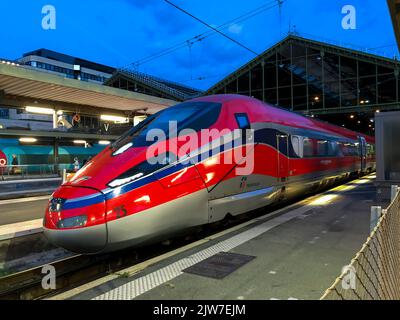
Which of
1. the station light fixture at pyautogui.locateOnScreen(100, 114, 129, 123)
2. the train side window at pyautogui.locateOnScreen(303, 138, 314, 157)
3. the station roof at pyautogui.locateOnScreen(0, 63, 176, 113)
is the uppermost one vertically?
the station roof at pyautogui.locateOnScreen(0, 63, 176, 113)

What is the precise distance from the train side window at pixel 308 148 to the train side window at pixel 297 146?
17.0 inches

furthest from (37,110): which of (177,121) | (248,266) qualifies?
(248,266)

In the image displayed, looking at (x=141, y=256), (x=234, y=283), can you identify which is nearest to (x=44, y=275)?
(x=141, y=256)

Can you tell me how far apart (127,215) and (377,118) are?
31.4ft

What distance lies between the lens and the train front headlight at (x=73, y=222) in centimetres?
511

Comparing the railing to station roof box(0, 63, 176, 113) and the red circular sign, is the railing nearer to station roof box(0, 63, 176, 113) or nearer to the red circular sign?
the red circular sign

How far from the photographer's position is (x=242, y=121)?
25.6 ft

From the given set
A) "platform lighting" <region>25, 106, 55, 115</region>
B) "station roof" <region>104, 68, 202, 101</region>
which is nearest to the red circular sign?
"platform lighting" <region>25, 106, 55, 115</region>

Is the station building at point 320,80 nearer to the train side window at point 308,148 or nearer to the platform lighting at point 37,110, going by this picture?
the train side window at point 308,148

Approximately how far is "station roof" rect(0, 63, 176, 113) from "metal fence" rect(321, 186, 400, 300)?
12.5m

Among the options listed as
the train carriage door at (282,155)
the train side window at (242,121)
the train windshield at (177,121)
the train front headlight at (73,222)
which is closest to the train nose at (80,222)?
the train front headlight at (73,222)

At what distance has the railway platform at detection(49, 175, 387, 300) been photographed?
Result: 14.7ft
